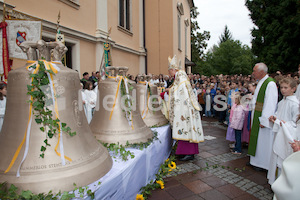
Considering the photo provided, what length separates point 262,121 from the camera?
385 centimetres

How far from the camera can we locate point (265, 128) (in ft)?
12.8

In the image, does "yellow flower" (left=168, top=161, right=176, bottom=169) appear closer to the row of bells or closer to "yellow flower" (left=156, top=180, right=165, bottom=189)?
"yellow flower" (left=156, top=180, right=165, bottom=189)

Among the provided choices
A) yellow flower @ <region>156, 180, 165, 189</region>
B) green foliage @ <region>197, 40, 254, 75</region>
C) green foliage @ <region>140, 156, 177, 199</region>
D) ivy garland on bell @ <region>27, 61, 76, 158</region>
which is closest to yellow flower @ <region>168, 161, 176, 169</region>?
A: green foliage @ <region>140, 156, 177, 199</region>

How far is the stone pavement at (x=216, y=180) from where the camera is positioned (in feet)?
9.75

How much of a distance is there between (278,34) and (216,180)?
54.4 feet

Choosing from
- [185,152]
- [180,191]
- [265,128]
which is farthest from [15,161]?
[265,128]

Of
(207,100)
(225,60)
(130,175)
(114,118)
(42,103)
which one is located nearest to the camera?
(42,103)

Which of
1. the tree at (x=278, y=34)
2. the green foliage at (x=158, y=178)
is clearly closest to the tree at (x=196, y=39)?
the tree at (x=278, y=34)

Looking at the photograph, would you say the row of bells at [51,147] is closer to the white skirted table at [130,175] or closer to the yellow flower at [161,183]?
the white skirted table at [130,175]

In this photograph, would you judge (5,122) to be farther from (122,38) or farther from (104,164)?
(122,38)

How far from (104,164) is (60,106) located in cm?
64

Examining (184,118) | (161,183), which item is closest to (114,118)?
(161,183)

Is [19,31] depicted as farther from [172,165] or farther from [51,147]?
[172,165]

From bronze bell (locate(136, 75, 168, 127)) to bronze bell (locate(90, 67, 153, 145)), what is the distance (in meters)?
1.23
